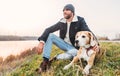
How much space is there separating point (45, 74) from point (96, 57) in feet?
4.16

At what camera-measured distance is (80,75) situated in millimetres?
10727

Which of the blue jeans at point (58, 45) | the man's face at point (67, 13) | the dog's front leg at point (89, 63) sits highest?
the man's face at point (67, 13)

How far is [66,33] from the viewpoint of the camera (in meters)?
11.1

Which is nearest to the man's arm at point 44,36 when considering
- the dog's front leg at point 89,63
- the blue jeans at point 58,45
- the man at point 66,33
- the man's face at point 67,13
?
the man at point 66,33

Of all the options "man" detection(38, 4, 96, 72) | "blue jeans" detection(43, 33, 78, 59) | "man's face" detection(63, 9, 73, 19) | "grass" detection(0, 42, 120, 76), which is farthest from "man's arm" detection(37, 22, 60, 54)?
"grass" detection(0, 42, 120, 76)

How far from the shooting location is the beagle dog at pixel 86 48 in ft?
33.9

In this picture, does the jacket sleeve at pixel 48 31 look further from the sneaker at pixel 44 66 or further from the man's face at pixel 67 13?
the sneaker at pixel 44 66

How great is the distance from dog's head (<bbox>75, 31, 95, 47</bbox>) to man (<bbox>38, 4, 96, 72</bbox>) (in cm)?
46

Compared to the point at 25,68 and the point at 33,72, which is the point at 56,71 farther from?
the point at 25,68

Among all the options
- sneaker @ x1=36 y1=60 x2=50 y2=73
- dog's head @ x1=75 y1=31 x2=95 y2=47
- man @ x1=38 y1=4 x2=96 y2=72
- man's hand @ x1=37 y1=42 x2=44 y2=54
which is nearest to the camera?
dog's head @ x1=75 y1=31 x2=95 y2=47

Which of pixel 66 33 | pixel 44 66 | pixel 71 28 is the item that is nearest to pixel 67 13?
pixel 71 28

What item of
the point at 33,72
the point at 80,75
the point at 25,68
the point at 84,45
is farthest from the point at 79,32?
the point at 25,68

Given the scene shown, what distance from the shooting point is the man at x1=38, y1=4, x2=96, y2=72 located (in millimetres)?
10920

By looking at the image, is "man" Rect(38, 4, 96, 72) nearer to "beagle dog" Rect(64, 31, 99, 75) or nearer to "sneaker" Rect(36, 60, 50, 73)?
"sneaker" Rect(36, 60, 50, 73)
